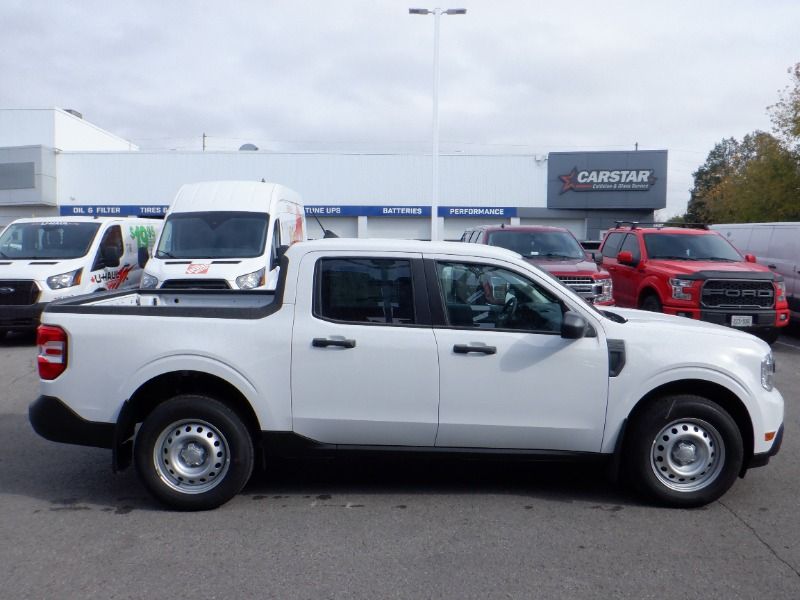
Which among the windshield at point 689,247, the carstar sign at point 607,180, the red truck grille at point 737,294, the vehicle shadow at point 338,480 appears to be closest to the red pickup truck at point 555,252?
the windshield at point 689,247

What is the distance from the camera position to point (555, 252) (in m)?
13.6

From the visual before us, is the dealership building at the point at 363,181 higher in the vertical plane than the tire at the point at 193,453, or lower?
higher

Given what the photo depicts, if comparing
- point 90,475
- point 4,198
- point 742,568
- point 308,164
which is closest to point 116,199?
point 4,198

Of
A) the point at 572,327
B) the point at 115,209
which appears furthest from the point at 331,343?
the point at 115,209

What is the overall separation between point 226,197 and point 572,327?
1003cm

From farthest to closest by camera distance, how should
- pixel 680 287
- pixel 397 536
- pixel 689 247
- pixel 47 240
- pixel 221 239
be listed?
pixel 47 240, pixel 689 247, pixel 221 239, pixel 680 287, pixel 397 536

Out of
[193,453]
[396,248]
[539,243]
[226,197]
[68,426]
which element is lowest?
[193,453]

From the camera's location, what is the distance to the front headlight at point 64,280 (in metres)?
12.6

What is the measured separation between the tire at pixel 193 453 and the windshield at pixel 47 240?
9.22 m

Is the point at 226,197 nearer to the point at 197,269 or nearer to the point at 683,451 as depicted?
the point at 197,269

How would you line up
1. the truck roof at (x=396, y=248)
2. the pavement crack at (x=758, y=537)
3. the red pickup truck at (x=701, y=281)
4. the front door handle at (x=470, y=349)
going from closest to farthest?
the pavement crack at (x=758, y=537), the front door handle at (x=470, y=349), the truck roof at (x=396, y=248), the red pickup truck at (x=701, y=281)

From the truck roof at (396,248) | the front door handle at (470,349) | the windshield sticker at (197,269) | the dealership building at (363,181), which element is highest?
the dealership building at (363,181)

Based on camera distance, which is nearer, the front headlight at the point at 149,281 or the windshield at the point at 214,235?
the front headlight at the point at 149,281

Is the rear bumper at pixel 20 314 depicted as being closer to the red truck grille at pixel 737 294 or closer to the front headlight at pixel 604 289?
the front headlight at pixel 604 289
